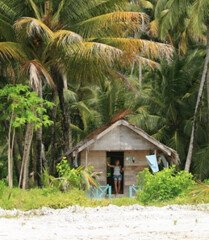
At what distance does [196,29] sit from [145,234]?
14.9 metres

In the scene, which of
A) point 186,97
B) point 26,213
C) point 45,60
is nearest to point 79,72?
point 45,60

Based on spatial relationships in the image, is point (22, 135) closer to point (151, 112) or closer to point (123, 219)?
point (151, 112)

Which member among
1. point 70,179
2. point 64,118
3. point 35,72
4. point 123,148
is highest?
point 35,72

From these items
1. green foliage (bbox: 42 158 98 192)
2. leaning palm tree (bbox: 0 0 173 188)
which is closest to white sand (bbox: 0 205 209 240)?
green foliage (bbox: 42 158 98 192)

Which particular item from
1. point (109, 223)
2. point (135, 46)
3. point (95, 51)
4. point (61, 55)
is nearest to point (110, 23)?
point (135, 46)

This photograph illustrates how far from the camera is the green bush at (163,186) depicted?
17973 millimetres

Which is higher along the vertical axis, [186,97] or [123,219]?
[186,97]

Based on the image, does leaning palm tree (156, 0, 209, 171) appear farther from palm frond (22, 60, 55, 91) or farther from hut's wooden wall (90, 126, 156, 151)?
palm frond (22, 60, 55, 91)

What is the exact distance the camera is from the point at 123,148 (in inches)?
947

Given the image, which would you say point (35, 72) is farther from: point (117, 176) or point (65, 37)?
point (117, 176)

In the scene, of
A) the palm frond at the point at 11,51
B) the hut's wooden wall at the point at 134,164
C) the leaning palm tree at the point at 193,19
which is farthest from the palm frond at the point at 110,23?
the hut's wooden wall at the point at 134,164

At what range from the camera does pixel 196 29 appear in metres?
25.1

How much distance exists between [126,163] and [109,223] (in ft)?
38.6

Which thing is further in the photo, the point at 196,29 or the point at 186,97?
the point at 186,97
